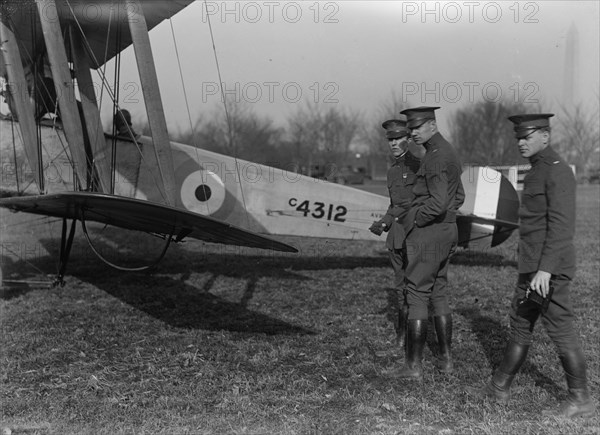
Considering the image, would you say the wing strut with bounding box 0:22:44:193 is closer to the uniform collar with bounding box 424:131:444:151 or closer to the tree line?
the uniform collar with bounding box 424:131:444:151

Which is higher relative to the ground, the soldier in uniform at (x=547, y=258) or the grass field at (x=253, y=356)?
the soldier in uniform at (x=547, y=258)

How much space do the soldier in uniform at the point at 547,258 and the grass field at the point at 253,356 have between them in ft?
0.79

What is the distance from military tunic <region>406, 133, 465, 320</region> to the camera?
3.30 meters

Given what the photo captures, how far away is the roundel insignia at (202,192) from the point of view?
6.86 metres

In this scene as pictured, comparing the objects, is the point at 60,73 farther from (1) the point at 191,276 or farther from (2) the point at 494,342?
(2) the point at 494,342

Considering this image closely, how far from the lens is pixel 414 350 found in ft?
11.1

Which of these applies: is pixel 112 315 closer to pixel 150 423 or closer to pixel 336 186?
pixel 150 423

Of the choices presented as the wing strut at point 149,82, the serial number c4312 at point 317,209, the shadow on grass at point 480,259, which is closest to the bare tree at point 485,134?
the shadow on grass at point 480,259

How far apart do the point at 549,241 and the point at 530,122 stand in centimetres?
66

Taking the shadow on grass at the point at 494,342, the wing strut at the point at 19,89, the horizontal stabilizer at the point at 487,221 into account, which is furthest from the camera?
the horizontal stabilizer at the point at 487,221

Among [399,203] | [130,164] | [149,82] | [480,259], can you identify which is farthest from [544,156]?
[480,259]

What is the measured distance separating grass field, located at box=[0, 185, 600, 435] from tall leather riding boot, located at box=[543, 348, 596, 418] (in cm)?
7

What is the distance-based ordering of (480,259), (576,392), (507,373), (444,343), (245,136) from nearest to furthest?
(576,392), (507,373), (444,343), (480,259), (245,136)

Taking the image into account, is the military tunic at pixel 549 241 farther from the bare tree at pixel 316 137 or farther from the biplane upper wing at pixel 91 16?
the bare tree at pixel 316 137
